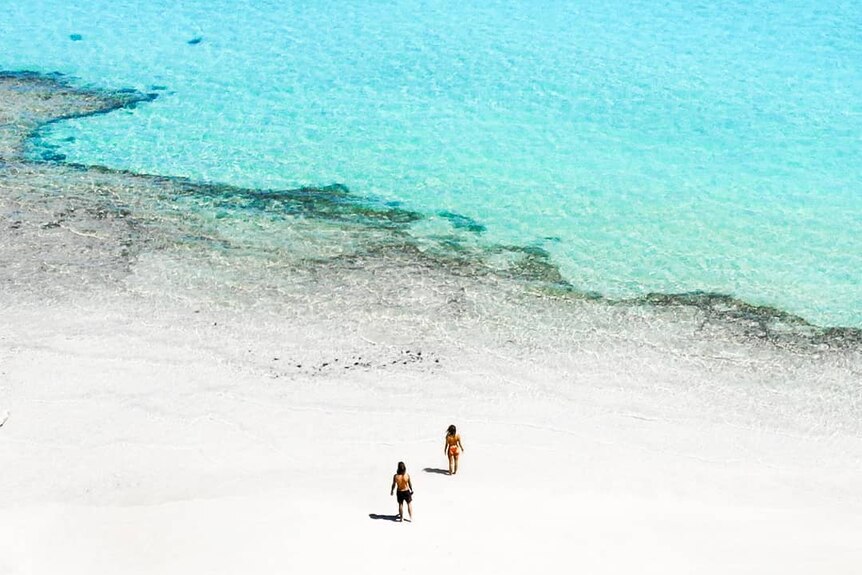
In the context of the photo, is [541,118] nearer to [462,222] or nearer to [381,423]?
[462,222]

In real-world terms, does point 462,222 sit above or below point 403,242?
above

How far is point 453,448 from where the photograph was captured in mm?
14445

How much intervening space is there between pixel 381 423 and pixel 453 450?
217cm

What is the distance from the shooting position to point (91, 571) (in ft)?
40.3

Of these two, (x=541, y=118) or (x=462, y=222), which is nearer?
(x=462, y=222)

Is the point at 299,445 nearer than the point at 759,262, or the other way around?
the point at 299,445

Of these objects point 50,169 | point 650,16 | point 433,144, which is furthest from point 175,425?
point 650,16

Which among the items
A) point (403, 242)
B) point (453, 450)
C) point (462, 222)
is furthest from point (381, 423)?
point (462, 222)

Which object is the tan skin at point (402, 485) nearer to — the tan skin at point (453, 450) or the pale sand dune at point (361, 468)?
the pale sand dune at point (361, 468)

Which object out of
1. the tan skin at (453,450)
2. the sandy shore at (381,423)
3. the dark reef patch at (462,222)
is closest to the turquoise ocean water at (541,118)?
the dark reef patch at (462,222)

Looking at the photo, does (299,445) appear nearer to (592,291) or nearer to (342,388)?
(342,388)

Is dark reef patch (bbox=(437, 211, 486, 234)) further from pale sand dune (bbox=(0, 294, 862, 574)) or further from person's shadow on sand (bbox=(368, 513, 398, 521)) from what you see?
person's shadow on sand (bbox=(368, 513, 398, 521))

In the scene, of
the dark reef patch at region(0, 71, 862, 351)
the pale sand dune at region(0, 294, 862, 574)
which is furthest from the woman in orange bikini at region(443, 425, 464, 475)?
the dark reef patch at region(0, 71, 862, 351)

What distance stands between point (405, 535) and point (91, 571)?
Result: 13.9 feet
